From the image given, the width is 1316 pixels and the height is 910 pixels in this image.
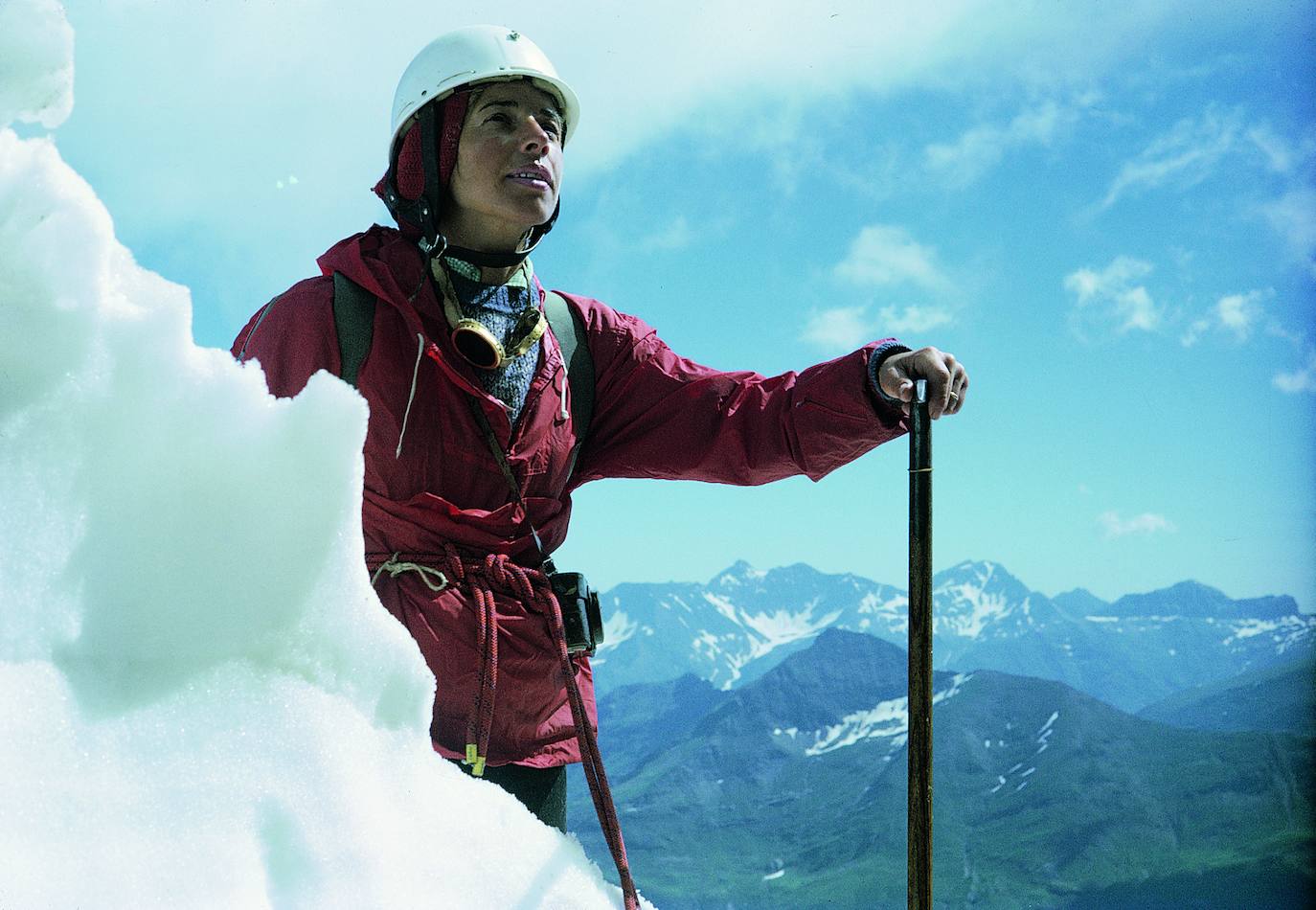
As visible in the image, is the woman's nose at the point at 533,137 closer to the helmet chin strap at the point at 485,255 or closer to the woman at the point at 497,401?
the woman at the point at 497,401

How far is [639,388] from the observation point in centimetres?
376

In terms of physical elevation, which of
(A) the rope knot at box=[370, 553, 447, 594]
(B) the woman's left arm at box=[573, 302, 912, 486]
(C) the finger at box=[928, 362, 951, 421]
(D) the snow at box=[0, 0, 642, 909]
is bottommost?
(D) the snow at box=[0, 0, 642, 909]

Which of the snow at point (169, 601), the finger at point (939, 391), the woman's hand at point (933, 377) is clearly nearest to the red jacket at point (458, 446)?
the woman's hand at point (933, 377)

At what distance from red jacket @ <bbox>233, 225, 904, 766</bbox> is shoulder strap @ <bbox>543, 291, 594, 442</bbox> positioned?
0.07 meters

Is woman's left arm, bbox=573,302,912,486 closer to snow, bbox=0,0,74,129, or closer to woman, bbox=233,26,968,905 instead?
woman, bbox=233,26,968,905

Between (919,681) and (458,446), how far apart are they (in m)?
1.44

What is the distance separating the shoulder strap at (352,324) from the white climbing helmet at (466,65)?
2.25ft

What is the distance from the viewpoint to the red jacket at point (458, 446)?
3.16m

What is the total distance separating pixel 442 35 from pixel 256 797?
2783 mm

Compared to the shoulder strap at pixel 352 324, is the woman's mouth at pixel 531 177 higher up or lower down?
higher up

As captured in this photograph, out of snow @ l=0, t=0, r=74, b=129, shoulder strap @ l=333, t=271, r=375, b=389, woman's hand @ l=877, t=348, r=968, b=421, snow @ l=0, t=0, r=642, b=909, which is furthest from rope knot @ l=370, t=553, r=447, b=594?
snow @ l=0, t=0, r=74, b=129

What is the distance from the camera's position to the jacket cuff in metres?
3.28

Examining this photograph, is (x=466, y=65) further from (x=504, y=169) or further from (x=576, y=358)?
(x=576, y=358)

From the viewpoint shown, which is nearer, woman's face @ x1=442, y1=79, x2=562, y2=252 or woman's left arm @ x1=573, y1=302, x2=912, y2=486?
woman's face @ x1=442, y1=79, x2=562, y2=252
